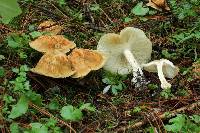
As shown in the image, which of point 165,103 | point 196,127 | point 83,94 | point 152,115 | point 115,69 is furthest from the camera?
point 115,69

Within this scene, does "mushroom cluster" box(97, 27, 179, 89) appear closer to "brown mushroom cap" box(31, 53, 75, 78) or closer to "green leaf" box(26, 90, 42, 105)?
"brown mushroom cap" box(31, 53, 75, 78)

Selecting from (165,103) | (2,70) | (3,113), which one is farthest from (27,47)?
(165,103)

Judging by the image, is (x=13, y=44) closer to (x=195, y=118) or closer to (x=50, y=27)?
(x=50, y=27)

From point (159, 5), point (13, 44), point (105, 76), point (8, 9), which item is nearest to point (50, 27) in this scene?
point (13, 44)

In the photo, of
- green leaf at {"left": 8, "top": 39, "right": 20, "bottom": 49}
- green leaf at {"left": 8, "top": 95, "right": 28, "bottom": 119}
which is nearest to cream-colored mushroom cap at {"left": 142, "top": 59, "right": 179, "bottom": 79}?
green leaf at {"left": 8, "top": 39, "right": 20, "bottom": 49}

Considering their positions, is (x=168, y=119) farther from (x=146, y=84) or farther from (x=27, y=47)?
(x=27, y=47)

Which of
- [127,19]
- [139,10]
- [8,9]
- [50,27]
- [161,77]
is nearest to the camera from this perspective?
[8,9]
